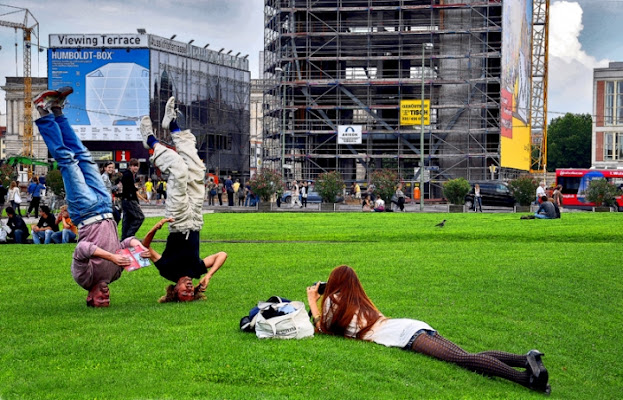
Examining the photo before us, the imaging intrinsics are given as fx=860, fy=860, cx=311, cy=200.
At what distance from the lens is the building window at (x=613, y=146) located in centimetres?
9425

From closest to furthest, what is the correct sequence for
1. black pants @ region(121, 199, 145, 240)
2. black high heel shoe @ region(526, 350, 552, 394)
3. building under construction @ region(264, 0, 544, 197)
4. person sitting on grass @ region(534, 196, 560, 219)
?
black high heel shoe @ region(526, 350, 552, 394) < black pants @ region(121, 199, 145, 240) < person sitting on grass @ region(534, 196, 560, 219) < building under construction @ region(264, 0, 544, 197)

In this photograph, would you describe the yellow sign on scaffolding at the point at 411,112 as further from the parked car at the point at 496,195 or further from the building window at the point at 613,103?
the building window at the point at 613,103

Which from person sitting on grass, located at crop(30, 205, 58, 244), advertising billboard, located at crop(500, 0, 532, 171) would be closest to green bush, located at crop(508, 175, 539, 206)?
advertising billboard, located at crop(500, 0, 532, 171)

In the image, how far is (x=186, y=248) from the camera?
1075 cm

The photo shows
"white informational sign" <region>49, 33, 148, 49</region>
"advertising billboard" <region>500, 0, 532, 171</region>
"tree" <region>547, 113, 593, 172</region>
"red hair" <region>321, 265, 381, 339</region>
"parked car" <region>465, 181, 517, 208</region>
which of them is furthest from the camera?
"tree" <region>547, 113, 593, 172</region>

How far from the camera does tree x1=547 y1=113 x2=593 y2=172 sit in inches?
4181

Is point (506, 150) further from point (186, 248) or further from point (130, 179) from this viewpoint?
point (186, 248)

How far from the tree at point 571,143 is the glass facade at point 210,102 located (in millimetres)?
41298

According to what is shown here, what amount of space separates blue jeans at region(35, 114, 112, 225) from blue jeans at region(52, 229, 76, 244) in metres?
11.7

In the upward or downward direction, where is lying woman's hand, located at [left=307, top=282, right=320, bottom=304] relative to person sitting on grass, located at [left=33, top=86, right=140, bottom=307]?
downward

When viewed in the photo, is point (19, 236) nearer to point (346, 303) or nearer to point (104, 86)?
point (346, 303)

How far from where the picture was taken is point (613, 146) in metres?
94.2

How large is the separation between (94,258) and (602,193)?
38601 mm

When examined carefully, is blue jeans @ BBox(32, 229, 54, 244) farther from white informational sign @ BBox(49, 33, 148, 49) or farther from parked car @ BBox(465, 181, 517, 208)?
white informational sign @ BBox(49, 33, 148, 49)
